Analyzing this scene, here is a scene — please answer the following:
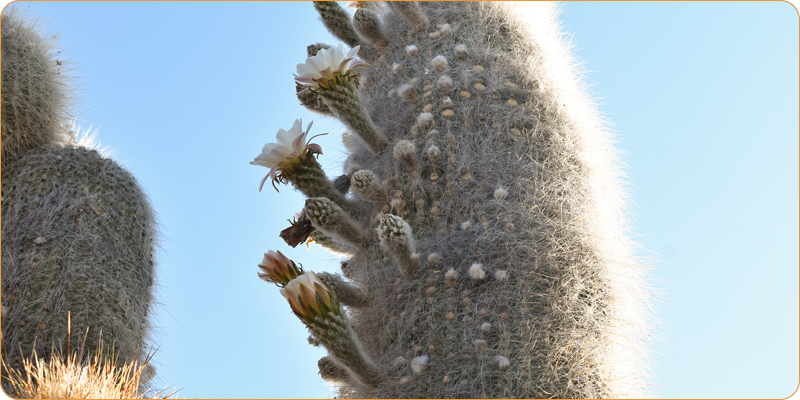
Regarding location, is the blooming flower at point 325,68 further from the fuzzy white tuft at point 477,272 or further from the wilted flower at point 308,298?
the fuzzy white tuft at point 477,272

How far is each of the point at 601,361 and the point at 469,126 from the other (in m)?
1.16

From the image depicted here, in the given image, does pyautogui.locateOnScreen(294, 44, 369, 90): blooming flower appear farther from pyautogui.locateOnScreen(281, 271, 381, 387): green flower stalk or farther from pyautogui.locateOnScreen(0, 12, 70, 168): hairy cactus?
pyautogui.locateOnScreen(0, 12, 70, 168): hairy cactus

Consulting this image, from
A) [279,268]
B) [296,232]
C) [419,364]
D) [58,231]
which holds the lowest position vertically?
[419,364]

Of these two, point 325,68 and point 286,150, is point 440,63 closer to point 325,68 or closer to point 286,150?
point 325,68

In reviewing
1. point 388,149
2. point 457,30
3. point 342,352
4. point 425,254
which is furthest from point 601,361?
point 457,30

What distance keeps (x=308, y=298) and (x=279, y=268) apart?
0.31 meters

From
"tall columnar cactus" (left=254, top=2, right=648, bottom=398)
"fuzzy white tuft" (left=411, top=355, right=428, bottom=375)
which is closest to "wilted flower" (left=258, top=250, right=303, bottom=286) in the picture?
"tall columnar cactus" (left=254, top=2, right=648, bottom=398)

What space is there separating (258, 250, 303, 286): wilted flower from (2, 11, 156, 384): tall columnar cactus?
96 cm

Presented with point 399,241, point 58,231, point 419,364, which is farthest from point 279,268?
point 58,231

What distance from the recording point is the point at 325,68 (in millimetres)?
2633

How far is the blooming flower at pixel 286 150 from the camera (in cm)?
265

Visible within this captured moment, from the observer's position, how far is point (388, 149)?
2.90 metres

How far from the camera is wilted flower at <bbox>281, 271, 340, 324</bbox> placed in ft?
7.19

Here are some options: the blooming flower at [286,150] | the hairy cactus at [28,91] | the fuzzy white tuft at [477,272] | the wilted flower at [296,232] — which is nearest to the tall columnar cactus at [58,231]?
the hairy cactus at [28,91]
